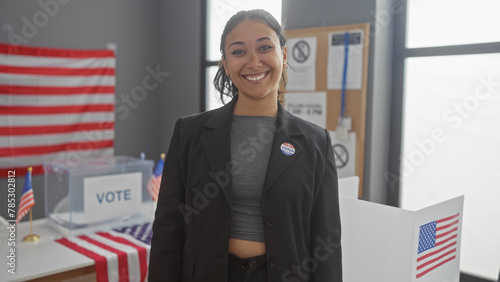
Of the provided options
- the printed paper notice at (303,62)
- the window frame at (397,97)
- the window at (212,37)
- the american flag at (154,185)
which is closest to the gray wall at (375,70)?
the window frame at (397,97)

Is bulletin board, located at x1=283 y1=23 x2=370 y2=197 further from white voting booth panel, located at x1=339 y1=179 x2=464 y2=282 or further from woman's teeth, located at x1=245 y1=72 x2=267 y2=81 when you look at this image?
woman's teeth, located at x1=245 y1=72 x2=267 y2=81

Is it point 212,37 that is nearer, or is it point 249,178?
point 249,178

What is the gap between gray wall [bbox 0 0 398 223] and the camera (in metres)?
2.95

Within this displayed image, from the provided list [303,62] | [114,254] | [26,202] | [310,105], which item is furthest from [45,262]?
[303,62]

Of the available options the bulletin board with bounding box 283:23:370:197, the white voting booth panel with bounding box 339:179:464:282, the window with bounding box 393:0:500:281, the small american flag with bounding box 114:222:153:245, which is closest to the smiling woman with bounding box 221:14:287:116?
the white voting booth panel with bounding box 339:179:464:282

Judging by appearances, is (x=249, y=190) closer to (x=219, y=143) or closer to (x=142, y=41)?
(x=219, y=143)

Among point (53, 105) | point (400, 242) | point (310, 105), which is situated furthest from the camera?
point (53, 105)

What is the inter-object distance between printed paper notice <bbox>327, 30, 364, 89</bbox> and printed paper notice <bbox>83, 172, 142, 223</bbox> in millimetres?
1162

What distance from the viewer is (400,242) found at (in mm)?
1453

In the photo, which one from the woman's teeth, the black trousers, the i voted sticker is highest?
the woman's teeth

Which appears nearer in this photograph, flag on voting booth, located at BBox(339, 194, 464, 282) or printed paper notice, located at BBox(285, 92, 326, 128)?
flag on voting booth, located at BBox(339, 194, 464, 282)

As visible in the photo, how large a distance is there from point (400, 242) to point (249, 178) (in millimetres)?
662

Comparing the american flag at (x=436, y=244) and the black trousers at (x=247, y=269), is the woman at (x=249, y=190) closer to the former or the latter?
the black trousers at (x=247, y=269)

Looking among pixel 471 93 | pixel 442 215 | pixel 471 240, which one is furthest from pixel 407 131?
pixel 442 215
